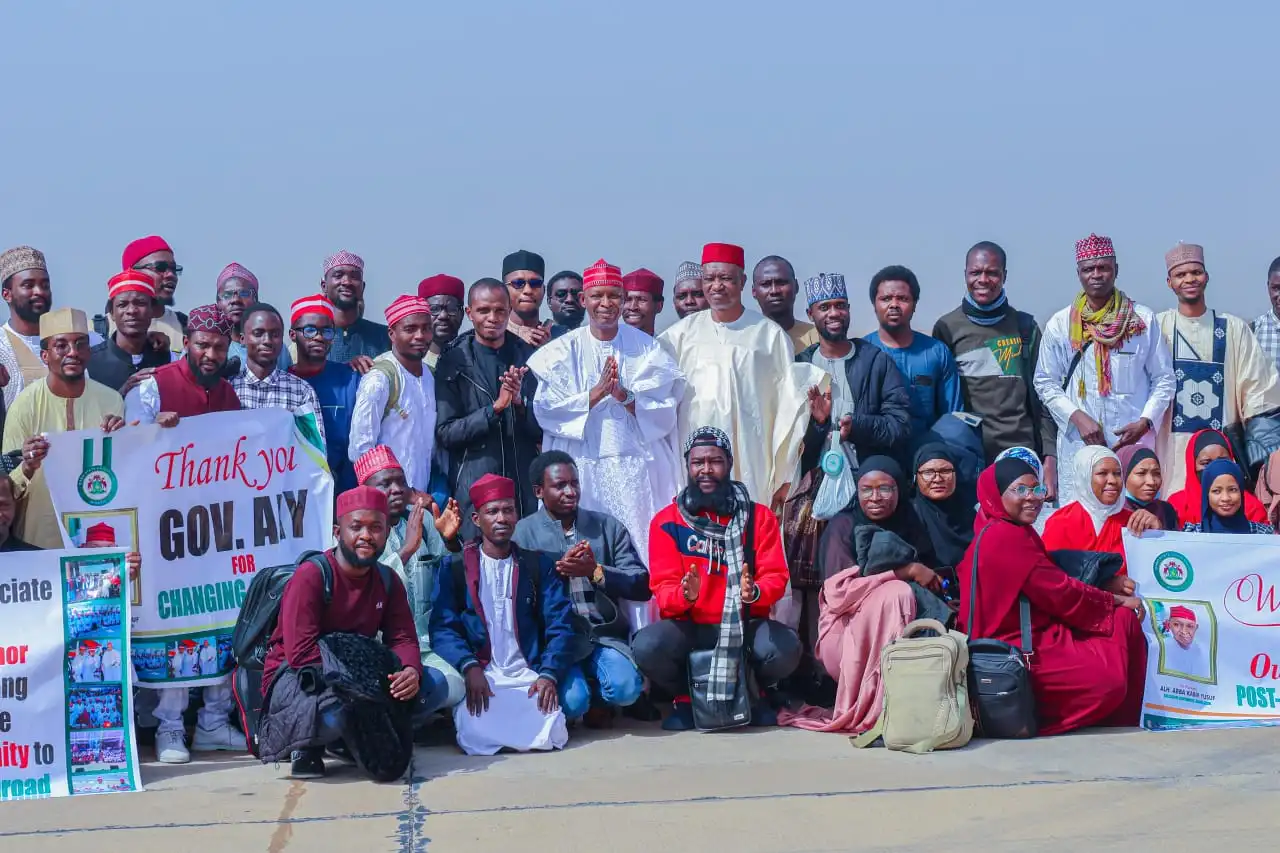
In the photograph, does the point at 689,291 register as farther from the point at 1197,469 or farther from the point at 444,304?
the point at 1197,469

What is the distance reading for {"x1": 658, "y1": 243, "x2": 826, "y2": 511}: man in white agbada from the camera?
8.91 m

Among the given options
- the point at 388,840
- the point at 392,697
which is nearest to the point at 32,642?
the point at 392,697

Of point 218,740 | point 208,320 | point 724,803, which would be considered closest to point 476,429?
point 208,320

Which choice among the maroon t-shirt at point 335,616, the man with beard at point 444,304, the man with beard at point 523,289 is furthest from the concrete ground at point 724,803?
the man with beard at point 523,289

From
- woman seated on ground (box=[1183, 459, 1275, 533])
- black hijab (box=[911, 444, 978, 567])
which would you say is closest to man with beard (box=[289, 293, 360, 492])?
black hijab (box=[911, 444, 978, 567])

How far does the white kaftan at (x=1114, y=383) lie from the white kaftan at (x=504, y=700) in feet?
11.3

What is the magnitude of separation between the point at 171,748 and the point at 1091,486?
15.8 feet

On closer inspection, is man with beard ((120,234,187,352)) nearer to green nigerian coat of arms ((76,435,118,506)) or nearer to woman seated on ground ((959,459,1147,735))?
green nigerian coat of arms ((76,435,118,506))

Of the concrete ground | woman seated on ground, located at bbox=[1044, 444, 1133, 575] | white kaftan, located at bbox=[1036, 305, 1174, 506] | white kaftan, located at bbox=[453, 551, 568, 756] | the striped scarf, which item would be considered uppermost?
the striped scarf

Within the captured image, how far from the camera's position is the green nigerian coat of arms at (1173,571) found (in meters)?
8.06

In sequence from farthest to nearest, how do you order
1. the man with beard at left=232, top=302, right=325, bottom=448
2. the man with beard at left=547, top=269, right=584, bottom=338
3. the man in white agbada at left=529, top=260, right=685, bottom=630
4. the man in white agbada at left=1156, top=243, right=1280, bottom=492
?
1. the man with beard at left=547, top=269, right=584, bottom=338
2. the man in white agbada at left=1156, top=243, right=1280, bottom=492
3. the man in white agbada at left=529, top=260, right=685, bottom=630
4. the man with beard at left=232, top=302, right=325, bottom=448

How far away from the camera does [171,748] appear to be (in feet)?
24.3

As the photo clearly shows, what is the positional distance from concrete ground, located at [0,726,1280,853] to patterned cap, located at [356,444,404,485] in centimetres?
140

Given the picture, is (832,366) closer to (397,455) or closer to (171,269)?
(397,455)
